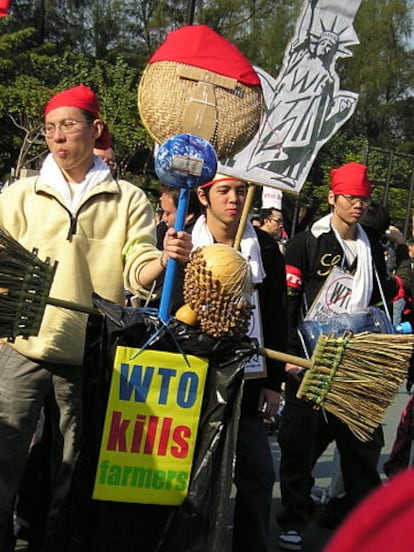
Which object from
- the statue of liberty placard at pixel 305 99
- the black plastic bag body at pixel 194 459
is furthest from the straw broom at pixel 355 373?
the statue of liberty placard at pixel 305 99

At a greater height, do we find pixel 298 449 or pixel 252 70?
pixel 252 70

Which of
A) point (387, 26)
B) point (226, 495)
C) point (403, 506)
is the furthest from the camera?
point (387, 26)

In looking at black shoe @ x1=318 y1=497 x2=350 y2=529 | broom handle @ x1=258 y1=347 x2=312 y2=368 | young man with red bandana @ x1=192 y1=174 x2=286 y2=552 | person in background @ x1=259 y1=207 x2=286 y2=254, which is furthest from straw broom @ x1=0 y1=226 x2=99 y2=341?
person in background @ x1=259 y1=207 x2=286 y2=254

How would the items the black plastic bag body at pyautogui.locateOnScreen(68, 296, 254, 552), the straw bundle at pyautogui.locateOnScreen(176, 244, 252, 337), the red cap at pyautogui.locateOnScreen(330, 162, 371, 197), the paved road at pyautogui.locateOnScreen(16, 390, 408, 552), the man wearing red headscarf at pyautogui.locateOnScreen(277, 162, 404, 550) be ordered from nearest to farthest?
the straw bundle at pyautogui.locateOnScreen(176, 244, 252, 337) < the black plastic bag body at pyautogui.locateOnScreen(68, 296, 254, 552) < the man wearing red headscarf at pyautogui.locateOnScreen(277, 162, 404, 550) < the paved road at pyautogui.locateOnScreen(16, 390, 408, 552) < the red cap at pyautogui.locateOnScreen(330, 162, 371, 197)

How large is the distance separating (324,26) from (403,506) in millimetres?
4202

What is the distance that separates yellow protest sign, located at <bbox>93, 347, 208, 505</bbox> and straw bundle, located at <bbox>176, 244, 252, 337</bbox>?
14cm

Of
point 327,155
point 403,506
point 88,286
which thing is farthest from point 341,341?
point 327,155

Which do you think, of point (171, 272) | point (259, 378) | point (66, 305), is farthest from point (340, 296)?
point (66, 305)

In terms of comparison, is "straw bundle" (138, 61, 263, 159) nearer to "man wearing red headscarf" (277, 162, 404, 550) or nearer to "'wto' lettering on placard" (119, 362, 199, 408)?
"'wto' lettering on placard" (119, 362, 199, 408)

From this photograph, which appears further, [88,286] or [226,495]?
[88,286]

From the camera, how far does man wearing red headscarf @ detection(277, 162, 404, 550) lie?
458 centimetres

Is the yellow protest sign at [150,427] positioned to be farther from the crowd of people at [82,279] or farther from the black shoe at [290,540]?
the black shoe at [290,540]

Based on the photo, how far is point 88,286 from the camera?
11.2 ft

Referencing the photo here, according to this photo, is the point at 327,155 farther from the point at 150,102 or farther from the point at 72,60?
the point at 150,102
